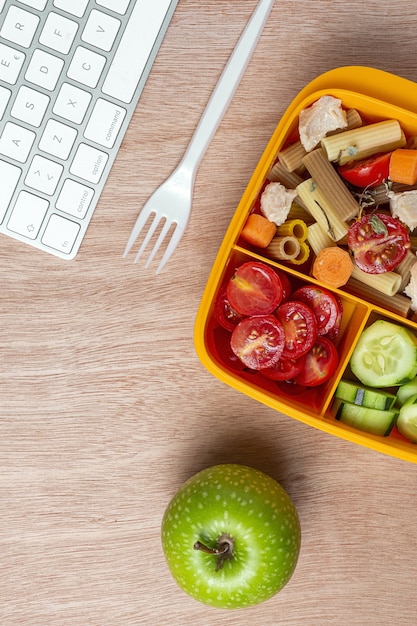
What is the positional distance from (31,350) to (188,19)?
56cm

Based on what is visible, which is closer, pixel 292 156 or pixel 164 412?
pixel 292 156

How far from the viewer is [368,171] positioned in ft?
2.95

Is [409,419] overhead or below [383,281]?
below

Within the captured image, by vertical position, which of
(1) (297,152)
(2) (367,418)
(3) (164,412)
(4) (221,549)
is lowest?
(4) (221,549)

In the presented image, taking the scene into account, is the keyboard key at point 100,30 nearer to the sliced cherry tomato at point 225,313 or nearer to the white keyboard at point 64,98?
the white keyboard at point 64,98

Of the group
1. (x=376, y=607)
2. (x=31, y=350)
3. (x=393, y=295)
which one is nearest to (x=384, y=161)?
(x=393, y=295)

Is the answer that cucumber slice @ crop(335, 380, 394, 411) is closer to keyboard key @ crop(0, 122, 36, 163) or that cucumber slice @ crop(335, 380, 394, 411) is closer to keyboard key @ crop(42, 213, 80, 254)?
keyboard key @ crop(42, 213, 80, 254)

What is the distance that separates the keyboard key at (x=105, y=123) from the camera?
93cm

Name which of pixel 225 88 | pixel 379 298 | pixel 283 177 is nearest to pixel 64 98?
pixel 225 88

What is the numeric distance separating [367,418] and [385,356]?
98 millimetres

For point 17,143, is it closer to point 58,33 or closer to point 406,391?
point 58,33

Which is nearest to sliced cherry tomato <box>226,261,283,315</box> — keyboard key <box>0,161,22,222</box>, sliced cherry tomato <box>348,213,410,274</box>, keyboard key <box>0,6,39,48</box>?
sliced cherry tomato <box>348,213,410,274</box>

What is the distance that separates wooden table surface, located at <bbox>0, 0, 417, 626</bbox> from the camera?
943 mm

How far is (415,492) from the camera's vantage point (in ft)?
3.39
